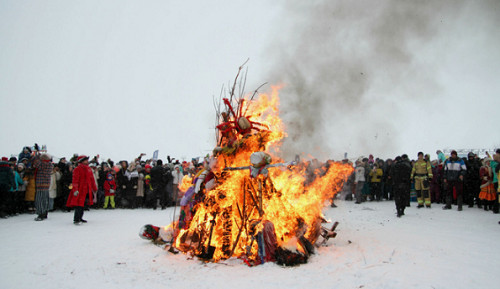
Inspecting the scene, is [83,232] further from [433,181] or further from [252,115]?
[433,181]

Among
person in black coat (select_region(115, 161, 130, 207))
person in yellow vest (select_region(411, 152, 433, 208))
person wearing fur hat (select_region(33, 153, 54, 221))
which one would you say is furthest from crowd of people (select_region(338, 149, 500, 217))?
person wearing fur hat (select_region(33, 153, 54, 221))

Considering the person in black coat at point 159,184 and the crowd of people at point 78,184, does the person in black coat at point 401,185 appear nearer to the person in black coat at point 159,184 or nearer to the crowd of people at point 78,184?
the crowd of people at point 78,184

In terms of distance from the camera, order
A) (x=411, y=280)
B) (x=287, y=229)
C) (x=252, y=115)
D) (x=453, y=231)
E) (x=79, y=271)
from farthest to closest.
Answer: (x=453, y=231) < (x=252, y=115) < (x=287, y=229) < (x=79, y=271) < (x=411, y=280)

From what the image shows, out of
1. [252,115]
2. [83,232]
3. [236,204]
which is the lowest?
[83,232]

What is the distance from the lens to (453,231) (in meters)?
7.41

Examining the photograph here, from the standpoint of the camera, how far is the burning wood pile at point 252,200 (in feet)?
17.7

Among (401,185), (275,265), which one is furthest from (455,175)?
(275,265)

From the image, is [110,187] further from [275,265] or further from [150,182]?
[275,265]

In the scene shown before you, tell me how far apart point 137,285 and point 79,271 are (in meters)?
1.25

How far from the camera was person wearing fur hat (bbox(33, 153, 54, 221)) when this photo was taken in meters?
9.66

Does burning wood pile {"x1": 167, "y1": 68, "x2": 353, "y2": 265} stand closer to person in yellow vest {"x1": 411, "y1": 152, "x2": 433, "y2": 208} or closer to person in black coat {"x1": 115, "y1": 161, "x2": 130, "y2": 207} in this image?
person in yellow vest {"x1": 411, "y1": 152, "x2": 433, "y2": 208}

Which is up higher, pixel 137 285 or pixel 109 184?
pixel 109 184

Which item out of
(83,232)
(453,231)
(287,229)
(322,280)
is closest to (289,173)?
(287,229)

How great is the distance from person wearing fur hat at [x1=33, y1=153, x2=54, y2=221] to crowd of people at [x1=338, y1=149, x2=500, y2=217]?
10.8 metres
